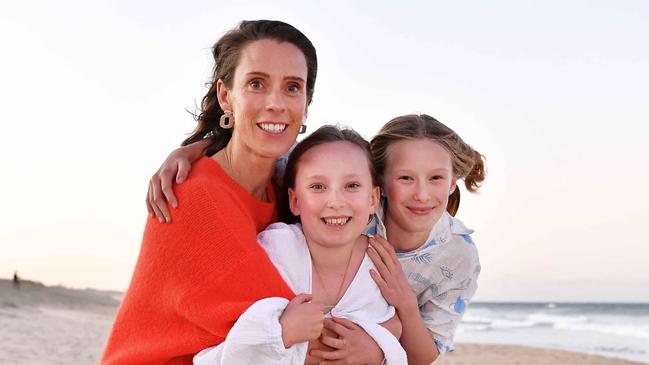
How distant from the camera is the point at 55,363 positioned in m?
12.2

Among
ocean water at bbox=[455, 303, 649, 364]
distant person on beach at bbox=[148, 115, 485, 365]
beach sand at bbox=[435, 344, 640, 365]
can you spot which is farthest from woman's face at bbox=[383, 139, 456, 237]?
ocean water at bbox=[455, 303, 649, 364]

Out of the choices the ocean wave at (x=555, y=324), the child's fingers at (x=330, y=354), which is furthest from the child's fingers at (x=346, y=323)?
the ocean wave at (x=555, y=324)

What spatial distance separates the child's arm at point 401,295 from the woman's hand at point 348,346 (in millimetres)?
251

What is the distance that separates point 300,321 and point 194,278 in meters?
0.48

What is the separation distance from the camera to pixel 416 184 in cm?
374

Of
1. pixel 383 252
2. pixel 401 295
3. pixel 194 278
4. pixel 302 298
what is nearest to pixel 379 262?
pixel 383 252

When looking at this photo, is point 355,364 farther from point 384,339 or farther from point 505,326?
point 505,326

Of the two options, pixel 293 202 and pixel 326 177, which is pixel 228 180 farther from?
pixel 326 177

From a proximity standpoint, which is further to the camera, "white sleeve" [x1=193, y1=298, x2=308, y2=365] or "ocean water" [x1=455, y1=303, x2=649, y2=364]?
"ocean water" [x1=455, y1=303, x2=649, y2=364]

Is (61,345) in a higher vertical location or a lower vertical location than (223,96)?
lower

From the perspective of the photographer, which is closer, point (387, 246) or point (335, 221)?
point (335, 221)

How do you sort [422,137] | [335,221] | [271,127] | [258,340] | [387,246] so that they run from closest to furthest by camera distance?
[258,340] → [335,221] → [271,127] → [387,246] → [422,137]

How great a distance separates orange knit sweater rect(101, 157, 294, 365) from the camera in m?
3.17

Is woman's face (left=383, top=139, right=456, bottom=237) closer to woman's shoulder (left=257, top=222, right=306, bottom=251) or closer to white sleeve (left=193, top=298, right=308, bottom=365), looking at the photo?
woman's shoulder (left=257, top=222, right=306, bottom=251)
